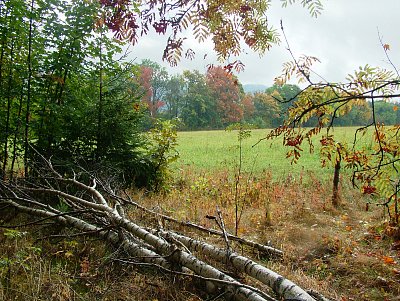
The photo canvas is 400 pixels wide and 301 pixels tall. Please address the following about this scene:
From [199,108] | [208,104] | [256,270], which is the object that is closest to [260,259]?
[256,270]

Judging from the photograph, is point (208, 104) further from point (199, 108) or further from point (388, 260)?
point (388, 260)

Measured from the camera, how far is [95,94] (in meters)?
6.95

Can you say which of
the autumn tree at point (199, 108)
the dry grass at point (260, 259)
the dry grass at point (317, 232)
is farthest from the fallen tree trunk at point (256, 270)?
the autumn tree at point (199, 108)

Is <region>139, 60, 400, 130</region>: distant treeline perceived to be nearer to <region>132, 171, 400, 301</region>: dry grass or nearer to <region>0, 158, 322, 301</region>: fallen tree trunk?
<region>132, 171, 400, 301</region>: dry grass

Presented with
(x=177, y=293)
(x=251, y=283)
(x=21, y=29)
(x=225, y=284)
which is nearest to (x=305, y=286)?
(x=251, y=283)

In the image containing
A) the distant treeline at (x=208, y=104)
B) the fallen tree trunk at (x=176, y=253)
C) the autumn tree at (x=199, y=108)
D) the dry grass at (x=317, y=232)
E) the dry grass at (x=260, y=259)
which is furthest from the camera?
the autumn tree at (x=199, y=108)

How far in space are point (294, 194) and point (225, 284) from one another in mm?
5660

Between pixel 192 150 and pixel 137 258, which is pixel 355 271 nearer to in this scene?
pixel 137 258

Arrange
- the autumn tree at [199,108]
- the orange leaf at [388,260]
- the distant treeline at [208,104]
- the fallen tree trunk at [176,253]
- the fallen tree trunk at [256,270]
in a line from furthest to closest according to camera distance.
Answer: the autumn tree at [199,108] → the distant treeline at [208,104] → the orange leaf at [388,260] → the fallen tree trunk at [176,253] → the fallen tree trunk at [256,270]

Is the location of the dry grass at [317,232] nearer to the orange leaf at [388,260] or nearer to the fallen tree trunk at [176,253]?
the orange leaf at [388,260]

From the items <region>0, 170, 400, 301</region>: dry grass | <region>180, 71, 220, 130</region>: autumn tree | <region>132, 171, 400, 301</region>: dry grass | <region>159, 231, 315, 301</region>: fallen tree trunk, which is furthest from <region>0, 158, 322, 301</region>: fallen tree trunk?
<region>180, 71, 220, 130</region>: autumn tree

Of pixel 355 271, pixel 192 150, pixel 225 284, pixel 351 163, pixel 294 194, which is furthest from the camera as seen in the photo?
pixel 192 150

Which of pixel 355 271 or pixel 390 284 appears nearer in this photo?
pixel 390 284

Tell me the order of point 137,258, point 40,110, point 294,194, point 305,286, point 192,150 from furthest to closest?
1. point 192,150
2. point 294,194
3. point 40,110
4. point 137,258
5. point 305,286
